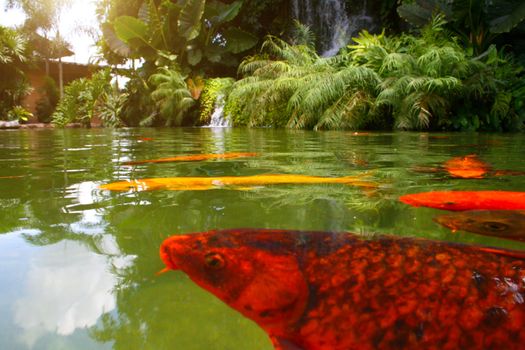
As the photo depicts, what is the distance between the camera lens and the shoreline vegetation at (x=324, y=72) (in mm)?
6559

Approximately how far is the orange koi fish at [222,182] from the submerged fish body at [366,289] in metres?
0.80

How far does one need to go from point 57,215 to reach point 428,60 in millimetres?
6981

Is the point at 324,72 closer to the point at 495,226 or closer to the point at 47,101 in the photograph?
the point at 495,226

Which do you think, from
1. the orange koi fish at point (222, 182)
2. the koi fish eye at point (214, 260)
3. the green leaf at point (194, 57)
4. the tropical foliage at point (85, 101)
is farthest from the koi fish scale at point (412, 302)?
the tropical foliage at point (85, 101)

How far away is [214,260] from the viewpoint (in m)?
0.57

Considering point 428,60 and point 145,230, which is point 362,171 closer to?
point 145,230

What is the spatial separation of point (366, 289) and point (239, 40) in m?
14.1

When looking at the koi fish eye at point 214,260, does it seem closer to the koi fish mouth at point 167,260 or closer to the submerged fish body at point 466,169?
the koi fish mouth at point 167,260

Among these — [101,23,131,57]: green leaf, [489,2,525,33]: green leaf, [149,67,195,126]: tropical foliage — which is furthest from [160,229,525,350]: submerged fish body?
[101,23,131,57]: green leaf

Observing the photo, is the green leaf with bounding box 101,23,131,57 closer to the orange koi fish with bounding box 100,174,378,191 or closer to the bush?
the bush

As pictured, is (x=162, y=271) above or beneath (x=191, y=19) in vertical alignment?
beneath

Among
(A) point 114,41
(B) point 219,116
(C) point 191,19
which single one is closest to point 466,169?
(B) point 219,116

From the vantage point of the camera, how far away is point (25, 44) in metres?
21.8

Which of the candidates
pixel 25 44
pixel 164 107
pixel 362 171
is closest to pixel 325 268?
pixel 362 171
